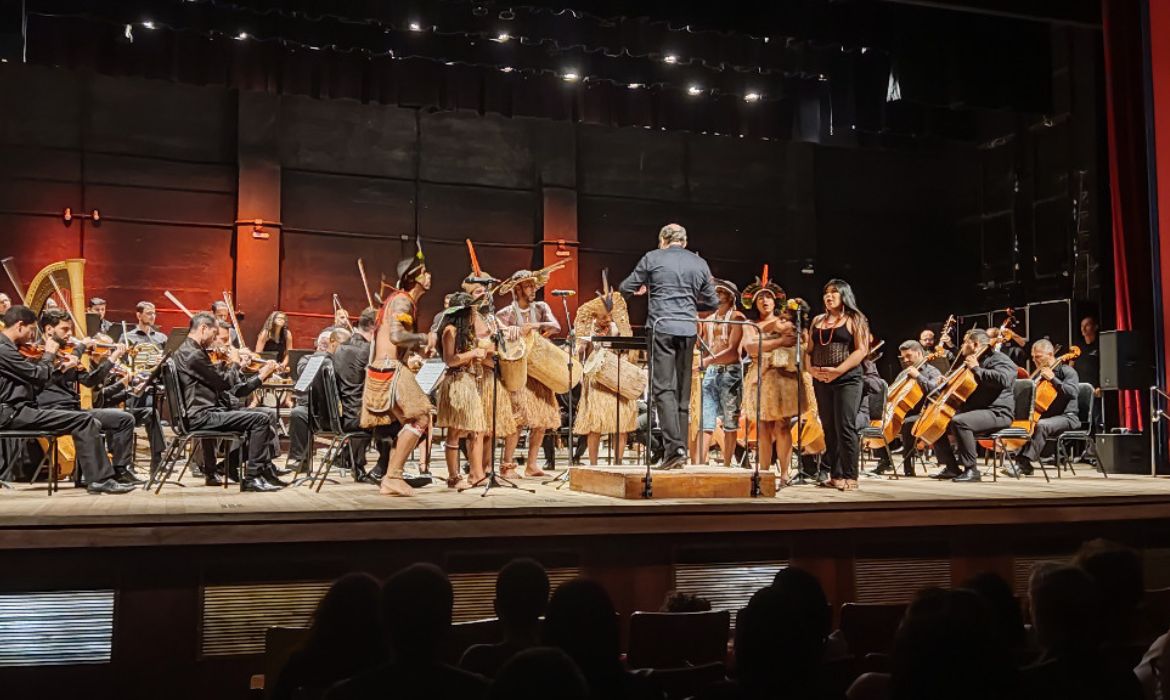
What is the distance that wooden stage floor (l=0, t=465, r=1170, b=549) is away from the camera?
16.3ft

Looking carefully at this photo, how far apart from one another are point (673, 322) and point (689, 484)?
46.4 inches

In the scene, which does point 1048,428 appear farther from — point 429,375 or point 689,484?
point 429,375

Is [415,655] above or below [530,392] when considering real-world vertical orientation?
below

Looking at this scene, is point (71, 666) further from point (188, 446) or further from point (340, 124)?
point (340, 124)

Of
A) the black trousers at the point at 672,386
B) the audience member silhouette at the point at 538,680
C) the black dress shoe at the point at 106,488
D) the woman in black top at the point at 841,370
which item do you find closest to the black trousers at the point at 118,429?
the black dress shoe at the point at 106,488

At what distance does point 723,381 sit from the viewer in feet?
28.0

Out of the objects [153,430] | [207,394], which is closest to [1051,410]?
[207,394]

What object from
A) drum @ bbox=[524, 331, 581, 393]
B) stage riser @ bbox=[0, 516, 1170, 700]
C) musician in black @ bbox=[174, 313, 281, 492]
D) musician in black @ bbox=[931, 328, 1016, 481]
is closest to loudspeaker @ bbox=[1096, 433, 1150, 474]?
musician in black @ bbox=[931, 328, 1016, 481]

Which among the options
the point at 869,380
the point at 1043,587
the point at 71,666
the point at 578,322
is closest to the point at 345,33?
the point at 578,322

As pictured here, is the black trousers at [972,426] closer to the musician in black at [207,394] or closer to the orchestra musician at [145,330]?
the musician in black at [207,394]

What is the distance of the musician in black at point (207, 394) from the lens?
22.2 ft

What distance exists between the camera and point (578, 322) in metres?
8.86

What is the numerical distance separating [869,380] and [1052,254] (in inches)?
242

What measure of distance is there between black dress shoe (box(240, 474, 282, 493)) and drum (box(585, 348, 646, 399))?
8.63 ft
